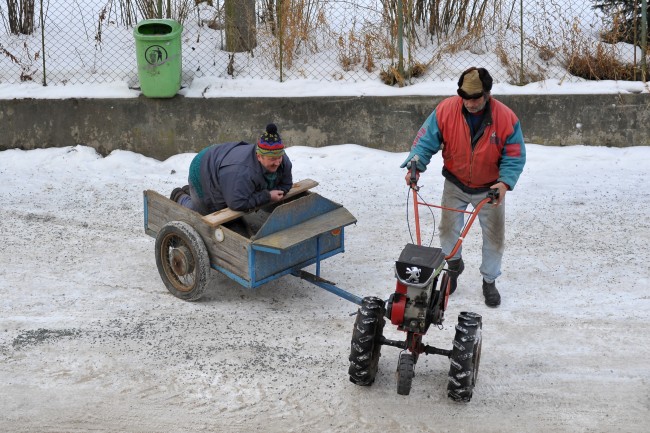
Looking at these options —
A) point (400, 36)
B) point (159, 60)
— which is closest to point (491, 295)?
point (400, 36)

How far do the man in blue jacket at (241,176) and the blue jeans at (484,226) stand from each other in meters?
1.20

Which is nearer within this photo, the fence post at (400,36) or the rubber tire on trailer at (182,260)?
the rubber tire on trailer at (182,260)

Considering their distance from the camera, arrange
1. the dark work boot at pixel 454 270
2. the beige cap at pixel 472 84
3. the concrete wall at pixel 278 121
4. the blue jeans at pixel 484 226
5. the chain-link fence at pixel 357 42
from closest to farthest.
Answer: the beige cap at pixel 472 84 → the blue jeans at pixel 484 226 → the dark work boot at pixel 454 270 → the concrete wall at pixel 278 121 → the chain-link fence at pixel 357 42

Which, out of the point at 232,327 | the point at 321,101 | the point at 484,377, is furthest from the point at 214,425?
the point at 321,101

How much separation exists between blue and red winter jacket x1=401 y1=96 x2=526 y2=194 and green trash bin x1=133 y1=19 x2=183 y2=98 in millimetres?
4351

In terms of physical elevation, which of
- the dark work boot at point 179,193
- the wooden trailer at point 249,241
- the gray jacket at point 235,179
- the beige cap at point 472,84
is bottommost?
the wooden trailer at point 249,241

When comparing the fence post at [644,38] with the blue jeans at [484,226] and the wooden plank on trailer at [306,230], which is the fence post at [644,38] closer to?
the blue jeans at [484,226]

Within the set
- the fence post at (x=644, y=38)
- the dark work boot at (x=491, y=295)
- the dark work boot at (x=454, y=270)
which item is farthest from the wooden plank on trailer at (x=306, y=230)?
the fence post at (x=644, y=38)

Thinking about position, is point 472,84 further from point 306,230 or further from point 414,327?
point 414,327

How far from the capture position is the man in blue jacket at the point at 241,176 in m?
6.48

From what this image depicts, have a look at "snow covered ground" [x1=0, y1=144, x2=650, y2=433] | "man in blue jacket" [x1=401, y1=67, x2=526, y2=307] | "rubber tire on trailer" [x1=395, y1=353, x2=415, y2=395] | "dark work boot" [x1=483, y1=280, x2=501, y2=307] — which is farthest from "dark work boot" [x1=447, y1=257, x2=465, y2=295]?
"rubber tire on trailer" [x1=395, y1=353, x2=415, y2=395]

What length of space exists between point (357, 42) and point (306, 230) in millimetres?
4966

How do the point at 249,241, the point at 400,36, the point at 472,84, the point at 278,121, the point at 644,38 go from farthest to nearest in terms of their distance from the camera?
1. the point at 400,36
2. the point at 644,38
3. the point at 278,121
4. the point at 249,241
5. the point at 472,84

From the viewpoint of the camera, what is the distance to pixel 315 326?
638cm
